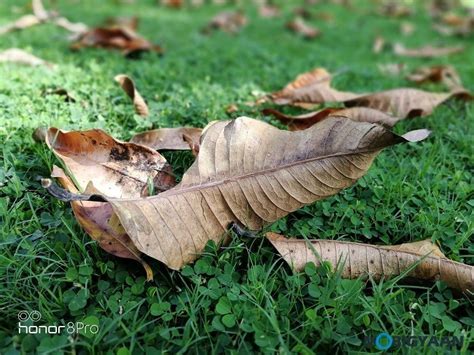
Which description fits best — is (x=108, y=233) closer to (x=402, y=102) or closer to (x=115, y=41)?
(x=402, y=102)

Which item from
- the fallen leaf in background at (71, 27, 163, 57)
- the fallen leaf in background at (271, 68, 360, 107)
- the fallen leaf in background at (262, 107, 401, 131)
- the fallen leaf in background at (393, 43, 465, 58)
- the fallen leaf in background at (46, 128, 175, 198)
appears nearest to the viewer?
the fallen leaf in background at (46, 128, 175, 198)

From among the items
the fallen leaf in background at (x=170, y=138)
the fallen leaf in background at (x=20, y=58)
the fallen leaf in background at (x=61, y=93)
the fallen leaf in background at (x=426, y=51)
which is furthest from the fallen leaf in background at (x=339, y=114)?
the fallen leaf in background at (x=426, y=51)

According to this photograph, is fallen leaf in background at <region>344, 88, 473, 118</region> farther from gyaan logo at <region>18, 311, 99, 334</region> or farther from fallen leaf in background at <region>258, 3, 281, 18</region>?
fallen leaf in background at <region>258, 3, 281, 18</region>

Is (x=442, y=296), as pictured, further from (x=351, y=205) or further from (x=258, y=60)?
(x=258, y=60)

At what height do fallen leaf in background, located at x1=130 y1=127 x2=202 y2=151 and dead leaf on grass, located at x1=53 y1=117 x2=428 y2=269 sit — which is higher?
dead leaf on grass, located at x1=53 y1=117 x2=428 y2=269

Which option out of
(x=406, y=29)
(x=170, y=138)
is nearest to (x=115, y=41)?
(x=170, y=138)

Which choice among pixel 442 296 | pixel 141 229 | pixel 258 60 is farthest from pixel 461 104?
pixel 141 229

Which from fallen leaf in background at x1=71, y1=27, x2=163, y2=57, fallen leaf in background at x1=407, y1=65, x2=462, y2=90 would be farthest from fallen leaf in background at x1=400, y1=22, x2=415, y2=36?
fallen leaf in background at x1=71, y1=27, x2=163, y2=57
